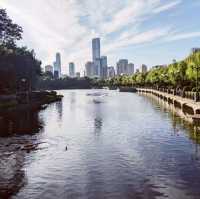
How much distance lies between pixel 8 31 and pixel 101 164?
74199 mm

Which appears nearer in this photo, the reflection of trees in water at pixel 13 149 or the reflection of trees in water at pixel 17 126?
the reflection of trees in water at pixel 13 149

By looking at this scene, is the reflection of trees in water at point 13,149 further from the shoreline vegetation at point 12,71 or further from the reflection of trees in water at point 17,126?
the shoreline vegetation at point 12,71

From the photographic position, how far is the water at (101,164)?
25125 millimetres

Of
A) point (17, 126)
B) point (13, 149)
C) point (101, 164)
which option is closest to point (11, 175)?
point (101, 164)

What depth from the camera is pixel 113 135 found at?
48844mm

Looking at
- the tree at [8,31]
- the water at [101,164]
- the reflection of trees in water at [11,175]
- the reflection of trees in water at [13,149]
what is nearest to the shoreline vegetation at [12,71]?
the tree at [8,31]

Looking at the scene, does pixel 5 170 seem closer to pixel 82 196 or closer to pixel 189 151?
pixel 82 196

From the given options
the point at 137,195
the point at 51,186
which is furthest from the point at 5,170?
the point at 137,195

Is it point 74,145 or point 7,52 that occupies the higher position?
point 7,52

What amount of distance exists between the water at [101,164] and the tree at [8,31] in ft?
Result: 164

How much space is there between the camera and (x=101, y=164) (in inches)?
1265

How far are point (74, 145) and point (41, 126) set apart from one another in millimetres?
19264

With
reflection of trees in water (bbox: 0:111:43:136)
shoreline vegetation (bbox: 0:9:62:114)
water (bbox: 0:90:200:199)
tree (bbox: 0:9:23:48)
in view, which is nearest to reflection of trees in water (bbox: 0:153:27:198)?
water (bbox: 0:90:200:199)

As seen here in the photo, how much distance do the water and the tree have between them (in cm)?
5010
